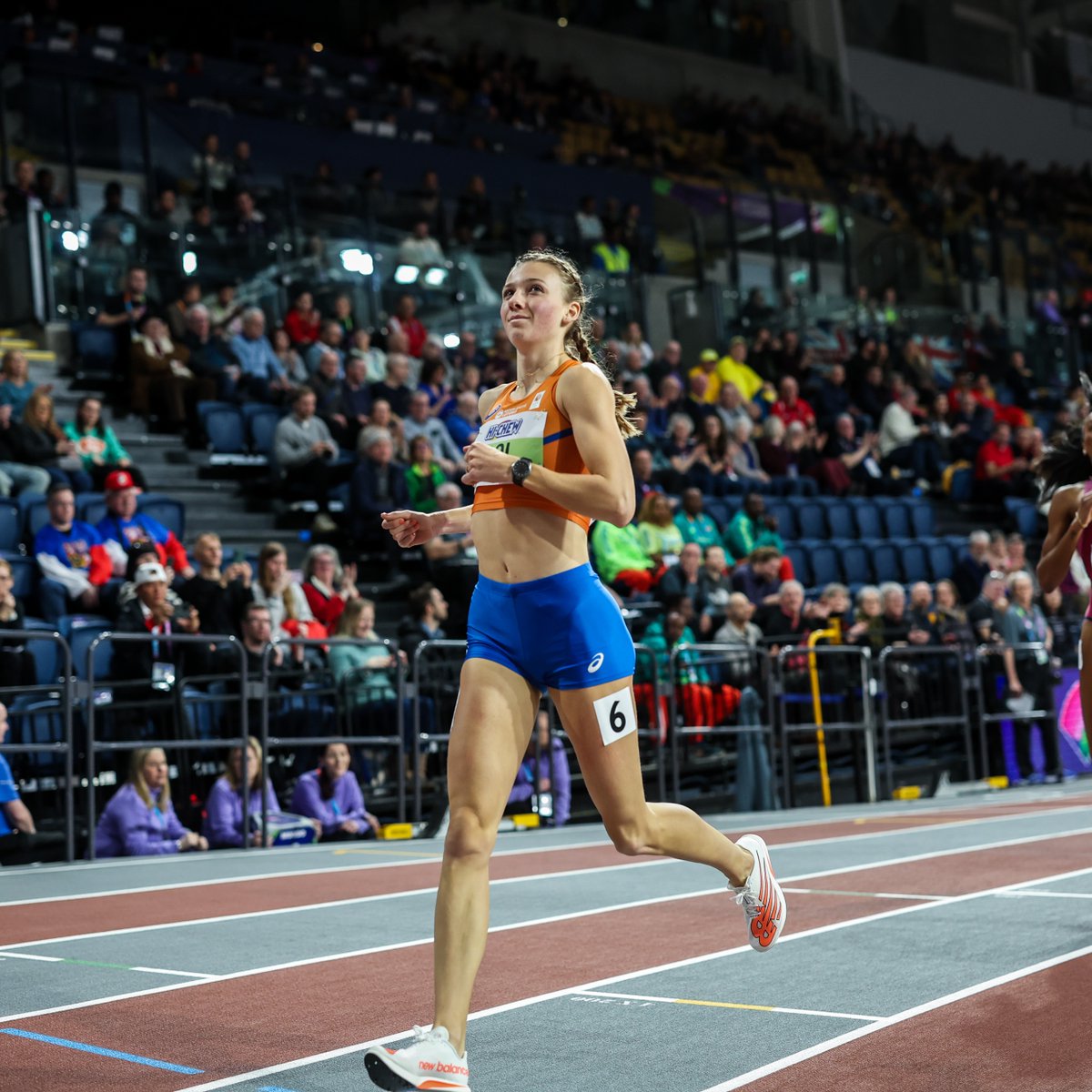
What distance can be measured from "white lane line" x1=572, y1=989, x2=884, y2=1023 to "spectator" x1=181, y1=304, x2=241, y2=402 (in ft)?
33.7

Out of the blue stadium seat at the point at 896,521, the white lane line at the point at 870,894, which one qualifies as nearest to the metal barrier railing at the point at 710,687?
the white lane line at the point at 870,894

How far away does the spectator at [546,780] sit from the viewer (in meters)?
10.7

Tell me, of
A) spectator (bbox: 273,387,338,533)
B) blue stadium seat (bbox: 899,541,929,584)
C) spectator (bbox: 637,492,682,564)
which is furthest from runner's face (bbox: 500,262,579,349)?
blue stadium seat (bbox: 899,541,929,584)

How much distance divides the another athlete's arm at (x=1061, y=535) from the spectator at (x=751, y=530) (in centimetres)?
906

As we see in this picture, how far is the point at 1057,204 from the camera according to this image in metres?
32.5

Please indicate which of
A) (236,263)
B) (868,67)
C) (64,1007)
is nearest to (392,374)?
(236,263)

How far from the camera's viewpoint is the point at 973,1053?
150 inches

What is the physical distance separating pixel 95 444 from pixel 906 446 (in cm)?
1179

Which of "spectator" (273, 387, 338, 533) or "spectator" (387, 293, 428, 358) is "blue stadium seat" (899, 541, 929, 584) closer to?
"spectator" (387, 293, 428, 358)

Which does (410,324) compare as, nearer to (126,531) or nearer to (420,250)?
(420,250)

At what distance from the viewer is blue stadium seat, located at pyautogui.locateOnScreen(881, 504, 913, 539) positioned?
1798 cm

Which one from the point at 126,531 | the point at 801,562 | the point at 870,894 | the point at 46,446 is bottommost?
the point at 870,894

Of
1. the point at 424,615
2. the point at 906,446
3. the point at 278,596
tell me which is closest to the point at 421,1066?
the point at 278,596

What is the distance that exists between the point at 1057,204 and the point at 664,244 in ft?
49.6
